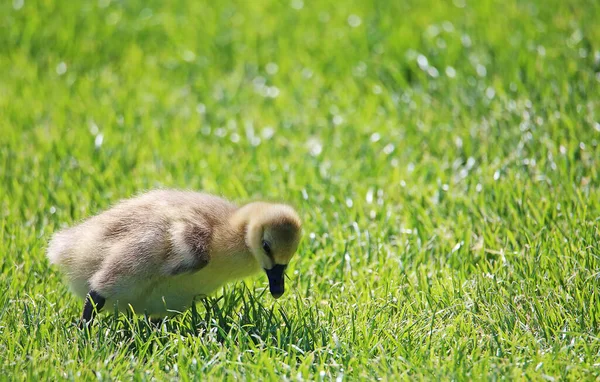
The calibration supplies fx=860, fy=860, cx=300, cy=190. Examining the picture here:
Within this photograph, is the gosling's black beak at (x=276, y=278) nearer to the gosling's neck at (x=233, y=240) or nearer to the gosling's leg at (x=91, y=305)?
the gosling's neck at (x=233, y=240)

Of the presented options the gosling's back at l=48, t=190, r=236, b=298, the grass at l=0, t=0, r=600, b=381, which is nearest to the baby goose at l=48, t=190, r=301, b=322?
the gosling's back at l=48, t=190, r=236, b=298

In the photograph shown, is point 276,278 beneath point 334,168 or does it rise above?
above

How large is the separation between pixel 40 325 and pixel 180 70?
4047 mm

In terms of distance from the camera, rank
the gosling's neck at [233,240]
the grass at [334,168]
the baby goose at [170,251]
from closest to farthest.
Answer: the grass at [334,168] → the baby goose at [170,251] → the gosling's neck at [233,240]

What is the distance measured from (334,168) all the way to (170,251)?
2.28m


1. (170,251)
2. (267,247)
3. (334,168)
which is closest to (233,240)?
(267,247)

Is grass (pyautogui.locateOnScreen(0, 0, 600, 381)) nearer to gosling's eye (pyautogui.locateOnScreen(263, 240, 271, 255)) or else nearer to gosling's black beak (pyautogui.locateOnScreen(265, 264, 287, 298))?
gosling's black beak (pyautogui.locateOnScreen(265, 264, 287, 298))

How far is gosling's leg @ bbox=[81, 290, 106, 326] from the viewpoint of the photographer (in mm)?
4375

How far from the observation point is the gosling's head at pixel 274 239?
427cm

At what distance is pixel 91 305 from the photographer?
4.38 meters

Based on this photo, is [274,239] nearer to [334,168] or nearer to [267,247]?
[267,247]

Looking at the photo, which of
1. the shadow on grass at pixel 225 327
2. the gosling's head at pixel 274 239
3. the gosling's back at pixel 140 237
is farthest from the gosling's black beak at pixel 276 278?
the gosling's back at pixel 140 237

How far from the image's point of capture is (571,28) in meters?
7.73

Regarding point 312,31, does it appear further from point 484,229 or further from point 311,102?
point 484,229
